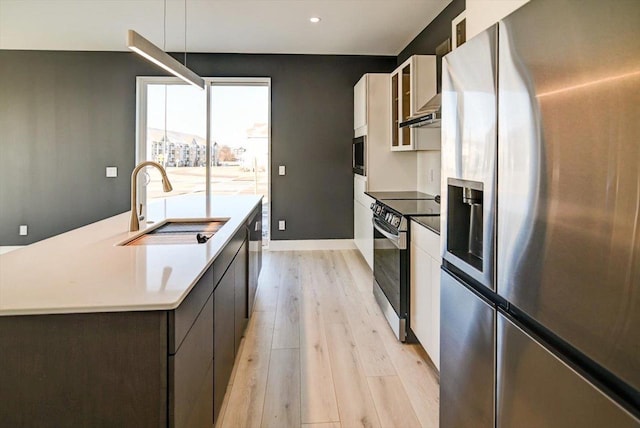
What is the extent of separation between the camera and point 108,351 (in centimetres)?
112

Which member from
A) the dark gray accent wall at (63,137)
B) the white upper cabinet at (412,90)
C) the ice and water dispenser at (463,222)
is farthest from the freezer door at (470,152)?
the dark gray accent wall at (63,137)

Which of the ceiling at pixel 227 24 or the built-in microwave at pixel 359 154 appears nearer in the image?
the ceiling at pixel 227 24

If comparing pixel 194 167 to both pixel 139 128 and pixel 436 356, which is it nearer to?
pixel 139 128

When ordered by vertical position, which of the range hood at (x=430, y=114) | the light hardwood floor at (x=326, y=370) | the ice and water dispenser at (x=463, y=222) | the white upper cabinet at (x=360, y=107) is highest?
the white upper cabinet at (x=360, y=107)

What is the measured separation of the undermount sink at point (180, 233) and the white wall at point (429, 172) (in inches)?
90.4

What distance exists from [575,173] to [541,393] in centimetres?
53

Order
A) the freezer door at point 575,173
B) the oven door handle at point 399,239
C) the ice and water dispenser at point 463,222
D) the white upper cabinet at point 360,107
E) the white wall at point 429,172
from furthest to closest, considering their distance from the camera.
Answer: the white upper cabinet at point 360,107
the white wall at point 429,172
the oven door handle at point 399,239
the ice and water dispenser at point 463,222
the freezer door at point 575,173

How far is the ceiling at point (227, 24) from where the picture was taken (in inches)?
154

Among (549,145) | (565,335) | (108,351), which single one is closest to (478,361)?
(565,335)

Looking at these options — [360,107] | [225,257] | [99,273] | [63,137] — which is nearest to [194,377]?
[99,273]

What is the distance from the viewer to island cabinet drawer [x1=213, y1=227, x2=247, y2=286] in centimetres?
181

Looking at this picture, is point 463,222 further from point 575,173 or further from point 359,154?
point 359,154

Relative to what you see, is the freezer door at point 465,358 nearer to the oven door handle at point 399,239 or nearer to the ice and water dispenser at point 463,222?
the ice and water dispenser at point 463,222

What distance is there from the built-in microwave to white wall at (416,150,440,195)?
0.63 m
